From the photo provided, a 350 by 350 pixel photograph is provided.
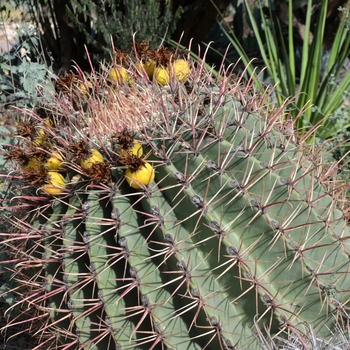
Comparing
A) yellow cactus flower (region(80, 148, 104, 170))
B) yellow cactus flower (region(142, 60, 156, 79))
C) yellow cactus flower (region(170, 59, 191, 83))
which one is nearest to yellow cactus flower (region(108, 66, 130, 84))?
Result: yellow cactus flower (region(142, 60, 156, 79))

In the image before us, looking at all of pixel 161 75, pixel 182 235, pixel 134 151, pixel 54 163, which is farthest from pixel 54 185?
pixel 161 75

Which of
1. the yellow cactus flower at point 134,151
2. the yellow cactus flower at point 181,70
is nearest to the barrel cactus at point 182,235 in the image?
the yellow cactus flower at point 134,151

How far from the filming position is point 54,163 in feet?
5.08

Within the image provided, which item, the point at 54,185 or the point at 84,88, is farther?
the point at 84,88

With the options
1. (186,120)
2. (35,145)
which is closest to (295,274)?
(186,120)

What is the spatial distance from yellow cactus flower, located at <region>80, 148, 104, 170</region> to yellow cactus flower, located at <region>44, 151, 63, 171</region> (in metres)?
0.10

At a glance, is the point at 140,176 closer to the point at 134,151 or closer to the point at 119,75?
the point at 134,151

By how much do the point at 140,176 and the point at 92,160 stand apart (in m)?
0.15

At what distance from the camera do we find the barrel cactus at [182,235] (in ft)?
4.64

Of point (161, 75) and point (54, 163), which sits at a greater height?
point (161, 75)

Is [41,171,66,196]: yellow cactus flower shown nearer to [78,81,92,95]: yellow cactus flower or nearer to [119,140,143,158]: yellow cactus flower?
[119,140,143,158]: yellow cactus flower

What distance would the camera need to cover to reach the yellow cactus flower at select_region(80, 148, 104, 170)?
4.79 ft

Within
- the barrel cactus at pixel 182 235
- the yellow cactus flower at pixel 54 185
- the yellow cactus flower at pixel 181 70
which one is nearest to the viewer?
the barrel cactus at pixel 182 235

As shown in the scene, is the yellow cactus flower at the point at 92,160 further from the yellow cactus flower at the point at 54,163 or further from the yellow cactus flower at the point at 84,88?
the yellow cactus flower at the point at 84,88
